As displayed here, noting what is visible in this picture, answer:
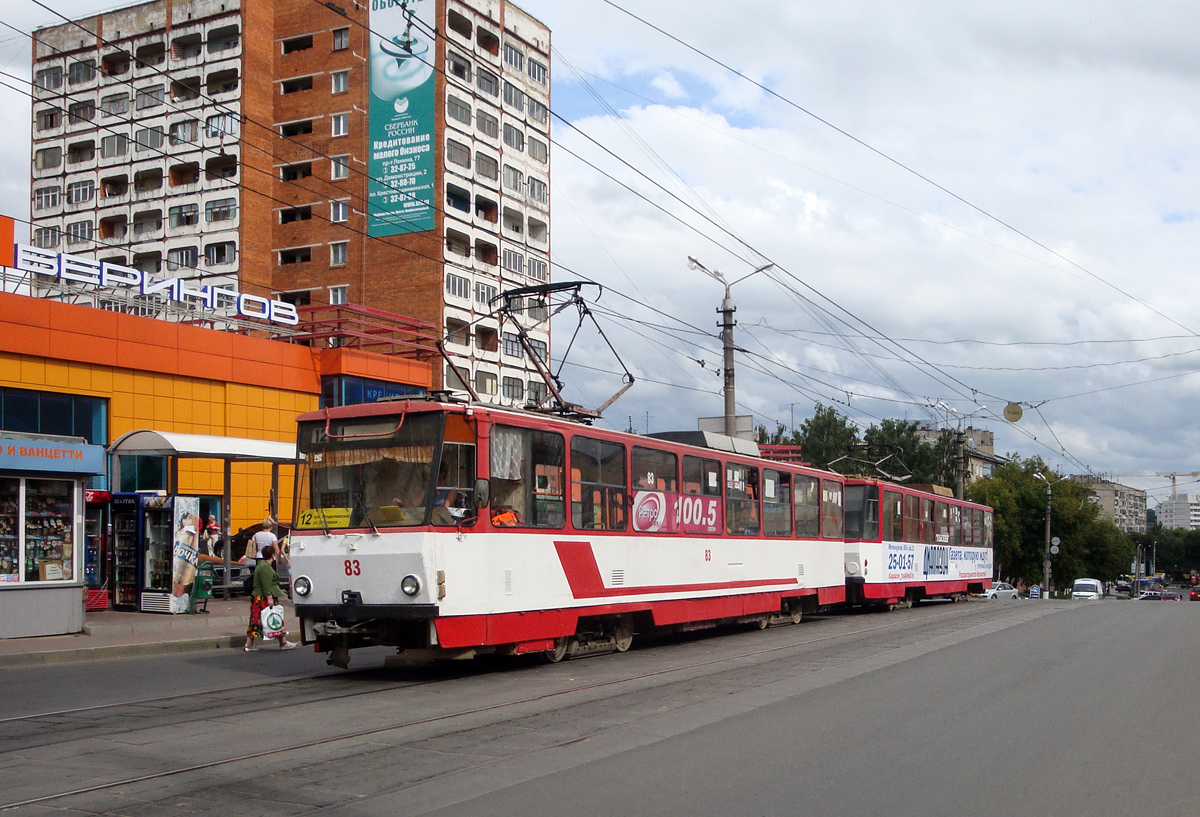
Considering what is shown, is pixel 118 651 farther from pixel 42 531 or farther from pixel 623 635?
pixel 623 635

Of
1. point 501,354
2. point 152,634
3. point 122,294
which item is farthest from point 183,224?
point 152,634

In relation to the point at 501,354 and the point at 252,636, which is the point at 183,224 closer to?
the point at 501,354

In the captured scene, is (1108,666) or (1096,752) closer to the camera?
(1096,752)

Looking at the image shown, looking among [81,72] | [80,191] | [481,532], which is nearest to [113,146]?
[80,191]

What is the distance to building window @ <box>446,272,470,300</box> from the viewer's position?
54.4 m

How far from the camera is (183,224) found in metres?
58.7

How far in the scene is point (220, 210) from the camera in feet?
189

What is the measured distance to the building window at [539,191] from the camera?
199ft

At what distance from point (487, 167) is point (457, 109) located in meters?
3.47

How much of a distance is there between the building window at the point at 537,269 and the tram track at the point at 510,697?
139 ft

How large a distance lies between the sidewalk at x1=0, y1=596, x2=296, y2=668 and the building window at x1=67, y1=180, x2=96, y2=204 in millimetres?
47556

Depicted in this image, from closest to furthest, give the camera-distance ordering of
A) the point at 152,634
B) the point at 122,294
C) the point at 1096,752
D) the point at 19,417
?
1. the point at 1096,752
2. the point at 152,634
3. the point at 19,417
4. the point at 122,294

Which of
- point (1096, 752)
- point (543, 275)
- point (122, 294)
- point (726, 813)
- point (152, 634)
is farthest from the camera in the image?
point (543, 275)

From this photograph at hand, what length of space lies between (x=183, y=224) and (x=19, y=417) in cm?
3306
